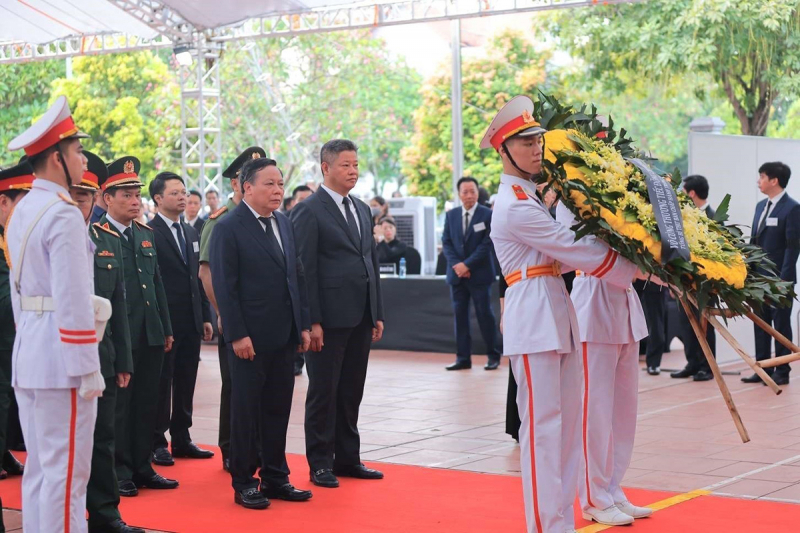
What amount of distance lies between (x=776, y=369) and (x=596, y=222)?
18.9 feet

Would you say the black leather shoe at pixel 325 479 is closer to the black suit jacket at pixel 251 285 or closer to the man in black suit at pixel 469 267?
the black suit jacket at pixel 251 285

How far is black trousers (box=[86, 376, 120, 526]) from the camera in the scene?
→ 505cm

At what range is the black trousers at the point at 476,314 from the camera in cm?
1088

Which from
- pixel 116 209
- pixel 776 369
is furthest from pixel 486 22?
pixel 116 209

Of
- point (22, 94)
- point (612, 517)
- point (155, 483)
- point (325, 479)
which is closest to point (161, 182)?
point (155, 483)

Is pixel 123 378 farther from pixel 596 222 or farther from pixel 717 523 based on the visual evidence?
pixel 717 523

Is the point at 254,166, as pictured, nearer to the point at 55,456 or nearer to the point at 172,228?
the point at 172,228

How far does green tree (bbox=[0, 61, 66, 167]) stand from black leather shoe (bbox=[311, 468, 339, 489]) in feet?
79.3

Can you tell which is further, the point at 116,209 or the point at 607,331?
the point at 116,209

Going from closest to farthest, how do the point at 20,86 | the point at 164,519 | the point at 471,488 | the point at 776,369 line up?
1. the point at 164,519
2. the point at 471,488
3. the point at 776,369
4. the point at 20,86

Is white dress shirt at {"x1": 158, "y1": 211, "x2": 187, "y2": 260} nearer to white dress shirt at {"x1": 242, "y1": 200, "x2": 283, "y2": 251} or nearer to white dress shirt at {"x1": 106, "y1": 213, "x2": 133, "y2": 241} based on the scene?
white dress shirt at {"x1": 106, "y1": 213, "x2": 133, "y2": 241}

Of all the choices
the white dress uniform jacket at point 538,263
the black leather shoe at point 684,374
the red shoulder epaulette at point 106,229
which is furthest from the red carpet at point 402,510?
the black leather shoe at point 684,374

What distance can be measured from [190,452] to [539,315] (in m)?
3.19

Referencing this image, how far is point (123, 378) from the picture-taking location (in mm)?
5137
